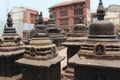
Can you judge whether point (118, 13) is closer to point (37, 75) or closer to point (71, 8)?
point (71, 8)

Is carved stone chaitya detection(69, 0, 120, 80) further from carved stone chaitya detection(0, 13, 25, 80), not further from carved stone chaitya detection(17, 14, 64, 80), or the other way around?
carved stone chaitya detection(0, 13, 25, 80)

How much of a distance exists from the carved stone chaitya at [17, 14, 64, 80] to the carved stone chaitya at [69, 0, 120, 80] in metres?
2.18

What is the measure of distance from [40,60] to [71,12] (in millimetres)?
42923

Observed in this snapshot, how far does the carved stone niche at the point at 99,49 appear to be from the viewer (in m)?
8.95

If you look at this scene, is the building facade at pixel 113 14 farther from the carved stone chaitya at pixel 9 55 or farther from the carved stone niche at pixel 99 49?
the carved stone niche at pixel 99 49

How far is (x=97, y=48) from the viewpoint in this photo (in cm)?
909

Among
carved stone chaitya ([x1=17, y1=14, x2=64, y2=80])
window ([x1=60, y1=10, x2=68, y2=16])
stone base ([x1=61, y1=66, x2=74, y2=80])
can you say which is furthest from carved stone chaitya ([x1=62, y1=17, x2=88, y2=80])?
window ([x1=60, y1=10, x2=68, y2=16])

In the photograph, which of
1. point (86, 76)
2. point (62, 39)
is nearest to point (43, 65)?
point (86, 76)

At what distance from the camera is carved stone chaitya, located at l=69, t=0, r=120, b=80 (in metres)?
8.66

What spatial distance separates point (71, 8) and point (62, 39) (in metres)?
30.2

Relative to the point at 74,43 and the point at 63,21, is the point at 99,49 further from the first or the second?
the point at 63,21

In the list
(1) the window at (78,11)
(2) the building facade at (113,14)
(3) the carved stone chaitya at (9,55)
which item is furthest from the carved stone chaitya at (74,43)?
(1) the window at (78,11)

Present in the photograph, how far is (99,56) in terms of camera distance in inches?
352

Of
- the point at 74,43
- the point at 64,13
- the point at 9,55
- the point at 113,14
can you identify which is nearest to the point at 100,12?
the point at 74,43
